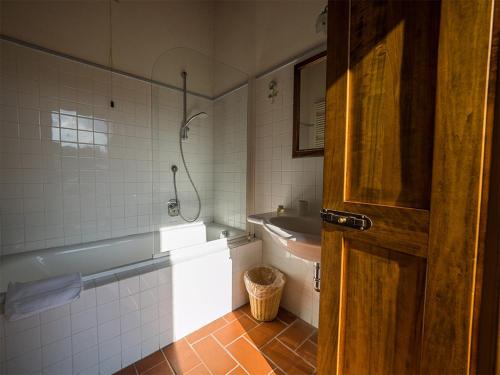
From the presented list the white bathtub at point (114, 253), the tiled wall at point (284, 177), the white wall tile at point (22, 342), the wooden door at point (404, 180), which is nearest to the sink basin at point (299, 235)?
the tiled wall at point (284, 177)

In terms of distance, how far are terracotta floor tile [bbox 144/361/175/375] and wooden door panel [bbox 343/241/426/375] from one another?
1.09m

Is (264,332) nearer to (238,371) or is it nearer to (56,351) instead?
(238,371)

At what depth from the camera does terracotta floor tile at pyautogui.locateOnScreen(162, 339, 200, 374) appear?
51.7 inches

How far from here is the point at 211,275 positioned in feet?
5.55

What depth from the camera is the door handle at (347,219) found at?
2.21 ft

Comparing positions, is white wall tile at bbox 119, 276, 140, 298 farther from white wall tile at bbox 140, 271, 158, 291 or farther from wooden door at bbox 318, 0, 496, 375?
wooden door at bbox 318, 0, 496, 375

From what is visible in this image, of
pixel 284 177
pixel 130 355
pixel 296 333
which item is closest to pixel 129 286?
pixel 130 355

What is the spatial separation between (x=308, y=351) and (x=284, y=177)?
125cm

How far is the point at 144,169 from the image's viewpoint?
2232 millimetres

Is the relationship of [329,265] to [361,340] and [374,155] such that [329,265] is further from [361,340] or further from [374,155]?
[374,155]

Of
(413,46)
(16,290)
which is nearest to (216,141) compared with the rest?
(16,290)

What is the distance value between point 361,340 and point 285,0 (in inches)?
87.5

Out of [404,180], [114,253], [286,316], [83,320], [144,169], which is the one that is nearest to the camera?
[404,180]

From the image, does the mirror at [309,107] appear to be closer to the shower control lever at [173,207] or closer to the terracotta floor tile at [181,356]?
the shower control lever at [173,207]
